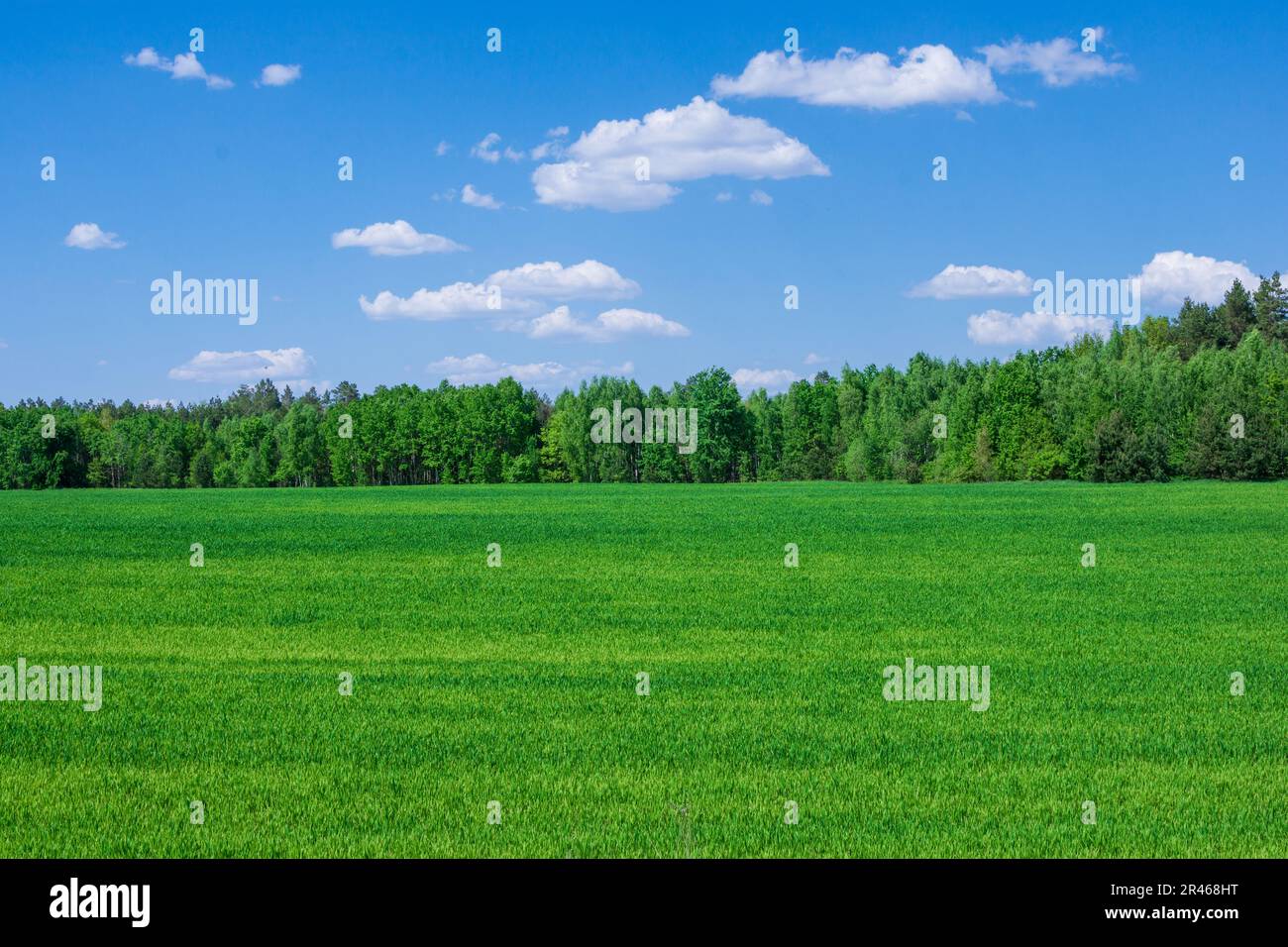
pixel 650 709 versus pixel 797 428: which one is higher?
pixel 797 428

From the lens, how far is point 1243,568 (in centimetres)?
3003

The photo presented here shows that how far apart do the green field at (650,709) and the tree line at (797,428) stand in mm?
72199

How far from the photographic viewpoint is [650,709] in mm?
13906

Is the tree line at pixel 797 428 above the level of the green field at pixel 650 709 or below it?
above

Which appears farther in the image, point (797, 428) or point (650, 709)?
point (797, 428)

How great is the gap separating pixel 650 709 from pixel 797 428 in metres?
118

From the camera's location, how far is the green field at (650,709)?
9531 millimetres

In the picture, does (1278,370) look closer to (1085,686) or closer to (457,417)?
(457,417)

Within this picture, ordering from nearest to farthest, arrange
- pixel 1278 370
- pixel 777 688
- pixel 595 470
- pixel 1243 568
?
pixel 777 688
pixel 1243 568
pixel 1278 370
pixel 595 470

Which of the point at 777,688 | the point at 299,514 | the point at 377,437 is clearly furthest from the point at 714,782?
the point at 377,437

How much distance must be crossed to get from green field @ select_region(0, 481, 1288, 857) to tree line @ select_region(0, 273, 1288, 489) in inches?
2842

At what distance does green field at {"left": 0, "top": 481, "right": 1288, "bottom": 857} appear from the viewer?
953 centimetres

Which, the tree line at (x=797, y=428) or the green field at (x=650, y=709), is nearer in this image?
the green field at (x=650, y=709)
